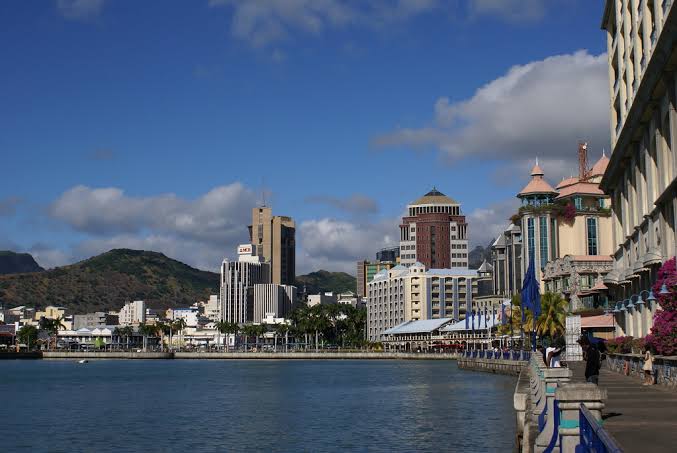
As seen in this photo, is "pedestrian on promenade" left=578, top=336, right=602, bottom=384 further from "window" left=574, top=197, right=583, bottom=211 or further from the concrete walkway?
"window" left=574, top=197, right=583, bottom=211

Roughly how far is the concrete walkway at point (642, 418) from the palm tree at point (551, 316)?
7532 centimetres

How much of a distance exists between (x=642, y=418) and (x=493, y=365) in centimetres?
9186

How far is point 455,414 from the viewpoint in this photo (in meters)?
58.1

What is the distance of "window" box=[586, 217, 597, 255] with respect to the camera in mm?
137500

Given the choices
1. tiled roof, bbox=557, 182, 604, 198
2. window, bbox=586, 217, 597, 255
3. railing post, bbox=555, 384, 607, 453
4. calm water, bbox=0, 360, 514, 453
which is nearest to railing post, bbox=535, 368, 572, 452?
railing post, bbox=555, 384, 607, 453

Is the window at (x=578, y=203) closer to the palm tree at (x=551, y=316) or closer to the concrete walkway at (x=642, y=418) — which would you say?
the palm tree at (x=551, y=316)

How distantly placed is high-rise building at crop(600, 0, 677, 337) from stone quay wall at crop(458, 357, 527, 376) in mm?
32400

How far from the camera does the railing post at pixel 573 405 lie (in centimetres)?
1394

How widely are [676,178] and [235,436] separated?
83.8 ft

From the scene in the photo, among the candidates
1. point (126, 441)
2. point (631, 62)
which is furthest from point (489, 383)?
point (126, 441)

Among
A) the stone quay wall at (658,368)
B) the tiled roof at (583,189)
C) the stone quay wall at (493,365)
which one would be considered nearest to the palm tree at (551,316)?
the stone quay wall at (493,365)

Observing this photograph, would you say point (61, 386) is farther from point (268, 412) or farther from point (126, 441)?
point (126, 441)

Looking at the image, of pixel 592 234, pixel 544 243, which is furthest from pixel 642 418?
pixel 544 243

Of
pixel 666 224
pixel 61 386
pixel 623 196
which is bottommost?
pixel 61 386
